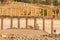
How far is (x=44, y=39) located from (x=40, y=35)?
A: 842 mm

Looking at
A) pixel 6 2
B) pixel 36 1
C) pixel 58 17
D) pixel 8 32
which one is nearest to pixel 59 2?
pixel 36 1

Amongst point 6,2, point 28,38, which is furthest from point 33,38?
point 6,2

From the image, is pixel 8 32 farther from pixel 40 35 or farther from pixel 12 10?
pixel 12 10

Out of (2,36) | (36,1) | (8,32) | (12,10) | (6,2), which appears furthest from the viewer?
(36,1)

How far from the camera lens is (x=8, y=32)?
18.5 m

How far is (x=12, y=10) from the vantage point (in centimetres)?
3788

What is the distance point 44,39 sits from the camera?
1722 cm

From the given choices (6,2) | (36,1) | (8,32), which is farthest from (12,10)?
(8,32)

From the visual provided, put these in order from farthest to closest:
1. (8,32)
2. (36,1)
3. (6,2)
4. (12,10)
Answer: (36,1), (6,2), (12,10), (8,32)

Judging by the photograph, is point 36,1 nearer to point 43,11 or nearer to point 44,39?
point 43,11

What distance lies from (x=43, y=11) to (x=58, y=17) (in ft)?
6.88

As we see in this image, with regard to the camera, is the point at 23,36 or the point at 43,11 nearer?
the point at 23,36

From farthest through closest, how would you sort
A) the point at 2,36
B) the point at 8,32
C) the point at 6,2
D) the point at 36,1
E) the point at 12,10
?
the point at 36,1, the point at 6,2, the point at 12,10, the point at 8,32, the point at 2,36

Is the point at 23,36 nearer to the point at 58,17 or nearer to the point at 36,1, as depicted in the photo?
the point at 58,17
